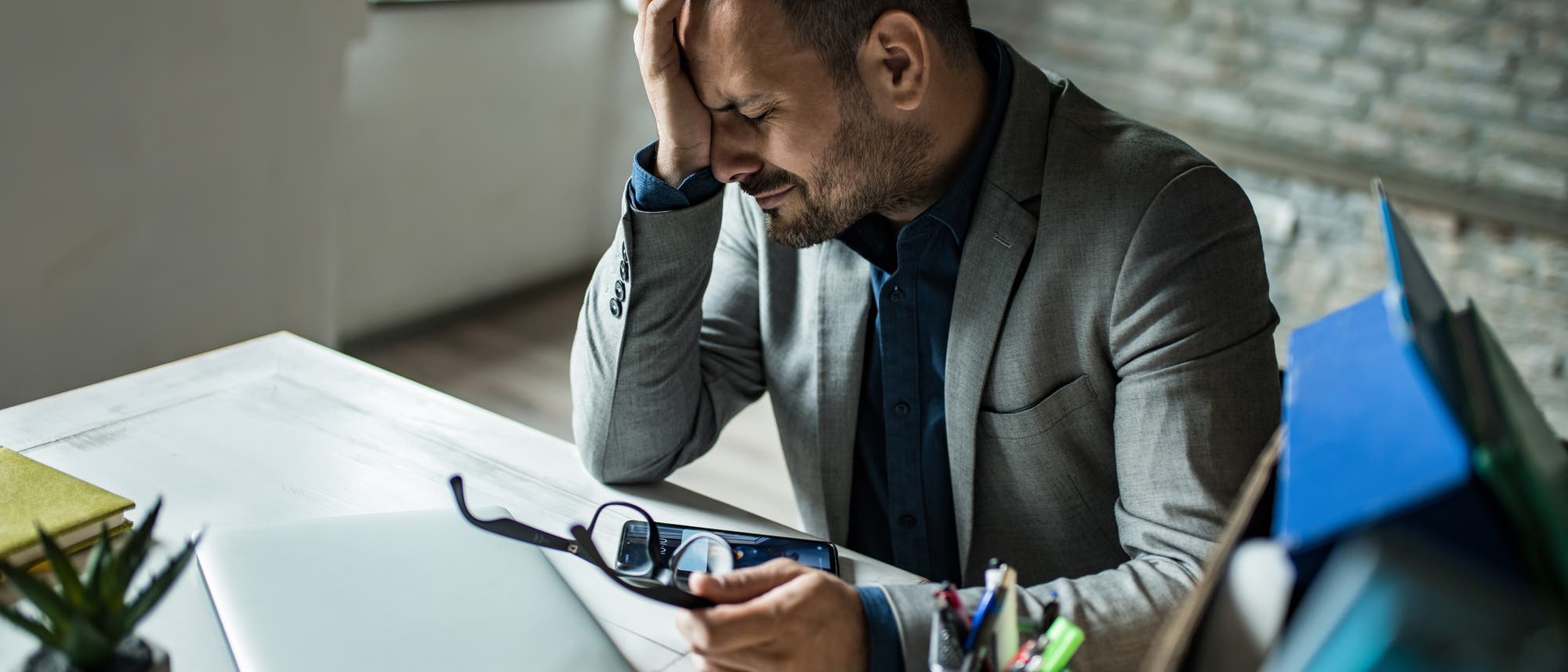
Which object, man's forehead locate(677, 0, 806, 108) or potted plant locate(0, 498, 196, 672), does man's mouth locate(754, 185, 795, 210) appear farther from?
potted plant locate(0, 498, 196, 672)

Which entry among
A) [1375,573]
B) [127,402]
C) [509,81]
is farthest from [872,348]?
[509,81]

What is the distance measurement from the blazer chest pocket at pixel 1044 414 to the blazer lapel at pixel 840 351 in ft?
0.58

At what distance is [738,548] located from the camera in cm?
107

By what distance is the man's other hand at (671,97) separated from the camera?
121 centimetres

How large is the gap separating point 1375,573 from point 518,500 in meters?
0.84

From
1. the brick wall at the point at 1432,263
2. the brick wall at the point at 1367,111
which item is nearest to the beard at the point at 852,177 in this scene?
the brick wall at the point at 1367,111

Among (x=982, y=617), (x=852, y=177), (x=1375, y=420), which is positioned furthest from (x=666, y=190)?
(x=1375, y=420)

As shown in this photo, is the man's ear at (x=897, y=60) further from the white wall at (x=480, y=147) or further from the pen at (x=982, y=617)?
the white wall at (x=480, y=147)

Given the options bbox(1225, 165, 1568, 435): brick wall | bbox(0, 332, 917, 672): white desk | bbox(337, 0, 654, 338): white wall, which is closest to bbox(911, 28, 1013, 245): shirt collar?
bbox(0, 332, 917, 672): white desk

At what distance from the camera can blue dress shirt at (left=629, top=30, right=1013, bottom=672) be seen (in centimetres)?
127

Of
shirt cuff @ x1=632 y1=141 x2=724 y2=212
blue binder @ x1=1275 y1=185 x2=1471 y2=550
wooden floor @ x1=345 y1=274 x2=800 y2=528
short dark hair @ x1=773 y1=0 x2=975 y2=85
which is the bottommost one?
wooden floor @ x1=345 y1=274 x2=800 y2=528

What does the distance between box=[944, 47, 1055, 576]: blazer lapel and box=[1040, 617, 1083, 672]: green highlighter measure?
507 millimetres

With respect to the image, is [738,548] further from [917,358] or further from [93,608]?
[93,608]

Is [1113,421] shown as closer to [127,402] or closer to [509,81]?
[127,402]
